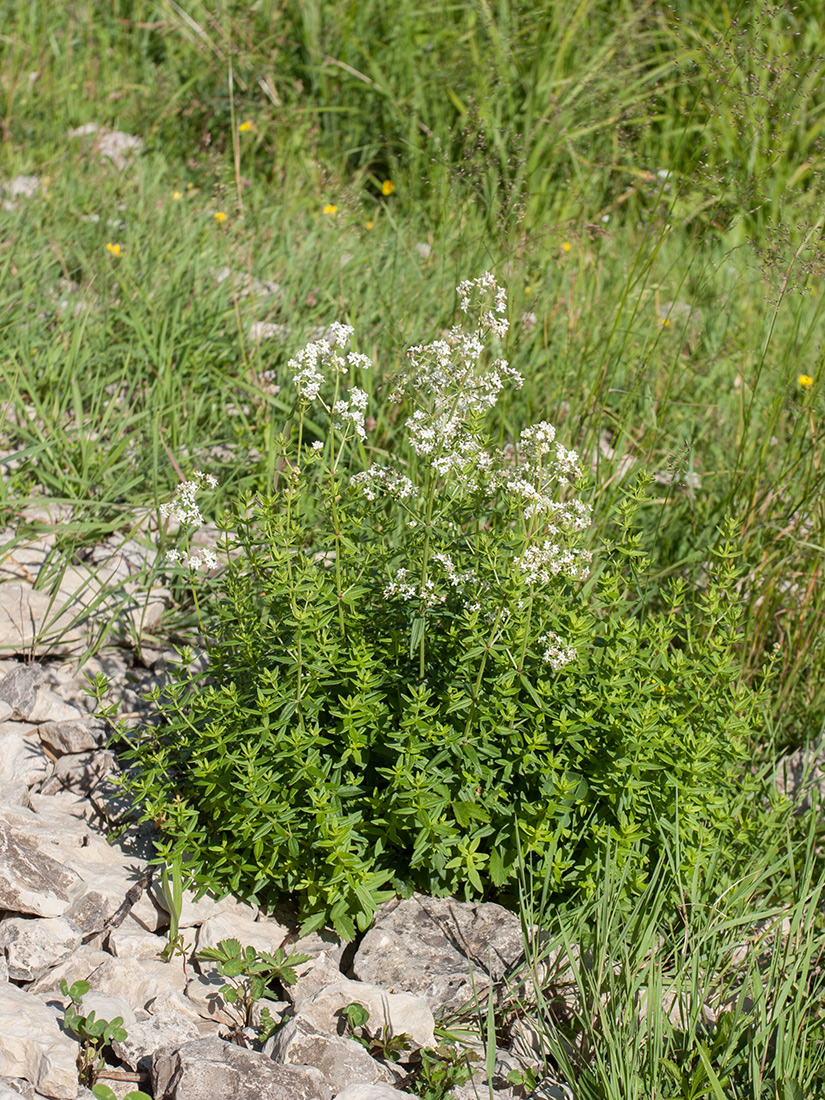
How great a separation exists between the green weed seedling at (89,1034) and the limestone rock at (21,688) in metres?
1.06

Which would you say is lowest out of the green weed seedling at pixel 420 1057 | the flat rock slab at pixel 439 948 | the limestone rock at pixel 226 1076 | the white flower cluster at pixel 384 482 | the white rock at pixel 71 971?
the flat rock slab at pixel 439 948

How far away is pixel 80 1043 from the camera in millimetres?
1903

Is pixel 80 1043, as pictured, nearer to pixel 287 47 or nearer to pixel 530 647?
pixel 530 647

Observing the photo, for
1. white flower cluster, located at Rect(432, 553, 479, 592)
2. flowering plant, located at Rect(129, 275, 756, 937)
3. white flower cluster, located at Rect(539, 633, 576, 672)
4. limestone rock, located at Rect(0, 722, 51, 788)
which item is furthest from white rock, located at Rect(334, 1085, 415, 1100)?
limestone rock, located at Rect(0, 722, 51, 788)

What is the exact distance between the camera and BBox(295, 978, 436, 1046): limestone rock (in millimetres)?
2068

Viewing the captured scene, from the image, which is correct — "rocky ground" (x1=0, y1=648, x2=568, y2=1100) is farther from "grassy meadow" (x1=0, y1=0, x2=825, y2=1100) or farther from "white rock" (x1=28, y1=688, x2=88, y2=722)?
"grassy meadow" (x1=0, y1=0, x2=825, y2=1100)

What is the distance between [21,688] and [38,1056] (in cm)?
124

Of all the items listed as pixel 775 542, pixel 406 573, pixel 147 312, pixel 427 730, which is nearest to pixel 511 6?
pixel 147 312

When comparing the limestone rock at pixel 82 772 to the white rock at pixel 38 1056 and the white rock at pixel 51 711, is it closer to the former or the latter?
the white rock at pixel 51 711

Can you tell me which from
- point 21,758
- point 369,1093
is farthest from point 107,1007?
point 21,758

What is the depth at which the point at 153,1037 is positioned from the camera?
1943 mm

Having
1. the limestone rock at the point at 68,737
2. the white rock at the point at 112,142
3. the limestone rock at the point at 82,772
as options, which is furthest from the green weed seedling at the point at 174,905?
the white rock at the point at 112,142

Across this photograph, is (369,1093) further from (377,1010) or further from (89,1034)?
(89,1034)

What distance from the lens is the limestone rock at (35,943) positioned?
6.73ft
